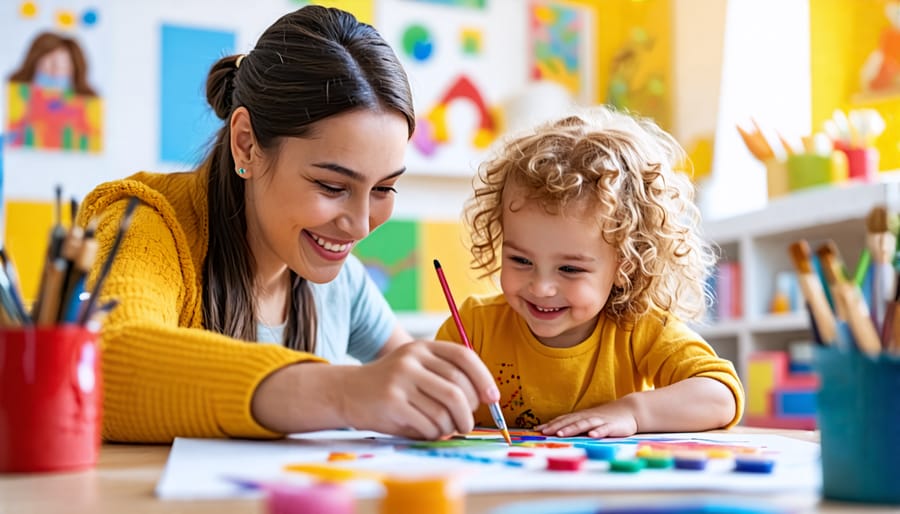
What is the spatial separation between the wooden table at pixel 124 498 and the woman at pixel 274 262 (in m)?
0.15

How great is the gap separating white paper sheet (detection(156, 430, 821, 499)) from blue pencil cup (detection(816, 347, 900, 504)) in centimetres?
5

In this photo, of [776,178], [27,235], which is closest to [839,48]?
[776,178]

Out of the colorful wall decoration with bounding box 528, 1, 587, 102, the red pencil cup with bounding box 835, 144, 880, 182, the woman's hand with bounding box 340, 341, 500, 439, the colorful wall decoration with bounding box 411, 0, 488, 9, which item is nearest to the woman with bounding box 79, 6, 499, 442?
the woman's hand with bounding box 340, 341, 500, 439

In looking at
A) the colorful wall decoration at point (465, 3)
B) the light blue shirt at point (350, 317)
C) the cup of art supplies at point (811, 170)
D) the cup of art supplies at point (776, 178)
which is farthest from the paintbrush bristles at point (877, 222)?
the colorful wall decoration at point (465, 3)

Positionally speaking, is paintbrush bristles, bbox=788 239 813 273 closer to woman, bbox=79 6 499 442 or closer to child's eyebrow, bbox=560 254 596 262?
woman, bbox=79 6 499 442

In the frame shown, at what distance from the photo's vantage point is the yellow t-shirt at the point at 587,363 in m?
1.29

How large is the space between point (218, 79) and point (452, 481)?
1120 mm

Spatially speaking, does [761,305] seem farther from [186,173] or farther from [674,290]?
[186,173]

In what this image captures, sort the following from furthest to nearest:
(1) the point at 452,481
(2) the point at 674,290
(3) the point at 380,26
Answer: (3) the point at 380,26, (2) the point at 674,290, (1) the point at 452,481

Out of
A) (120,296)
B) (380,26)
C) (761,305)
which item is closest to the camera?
(120,296)

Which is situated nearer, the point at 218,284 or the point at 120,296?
the point at 120,296

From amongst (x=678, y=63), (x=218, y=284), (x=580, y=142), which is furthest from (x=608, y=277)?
(x=678, y=63)

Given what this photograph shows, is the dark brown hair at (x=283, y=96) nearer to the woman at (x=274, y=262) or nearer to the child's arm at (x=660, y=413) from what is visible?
the woman at (x=274, y=262)

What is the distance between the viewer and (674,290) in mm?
1413
